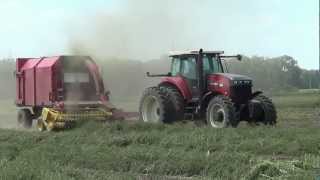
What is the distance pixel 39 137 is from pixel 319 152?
299 inches

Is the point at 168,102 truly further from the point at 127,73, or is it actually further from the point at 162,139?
the point at 127,73

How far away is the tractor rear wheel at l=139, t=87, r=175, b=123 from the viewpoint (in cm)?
1792

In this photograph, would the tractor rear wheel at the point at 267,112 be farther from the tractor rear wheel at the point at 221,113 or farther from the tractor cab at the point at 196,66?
the tractor cab at the point at 196,66

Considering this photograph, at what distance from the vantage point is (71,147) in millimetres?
13625

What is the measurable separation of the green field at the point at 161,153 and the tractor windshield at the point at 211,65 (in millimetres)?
1756

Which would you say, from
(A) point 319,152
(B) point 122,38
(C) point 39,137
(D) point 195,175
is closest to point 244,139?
(A) point 319,152

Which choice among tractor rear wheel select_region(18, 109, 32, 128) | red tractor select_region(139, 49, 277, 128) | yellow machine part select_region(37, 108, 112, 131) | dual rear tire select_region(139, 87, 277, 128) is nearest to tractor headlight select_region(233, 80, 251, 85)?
red tractor select_region(139, 49, 277, 128)

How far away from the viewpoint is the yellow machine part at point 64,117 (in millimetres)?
18562

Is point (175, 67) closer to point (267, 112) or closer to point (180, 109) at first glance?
point (180, 109)

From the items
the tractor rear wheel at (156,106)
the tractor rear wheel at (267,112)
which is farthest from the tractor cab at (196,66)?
the tractor rear wheel at (267,112)

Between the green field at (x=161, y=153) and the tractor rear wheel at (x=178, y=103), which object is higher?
the tractor rear wheel at (x=178, y=103)

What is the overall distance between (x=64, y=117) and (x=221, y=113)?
190 inches

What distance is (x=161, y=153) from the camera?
11.8 m

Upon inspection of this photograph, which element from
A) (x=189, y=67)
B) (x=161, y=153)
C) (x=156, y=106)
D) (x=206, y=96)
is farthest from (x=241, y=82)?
(x=161, y=153)
